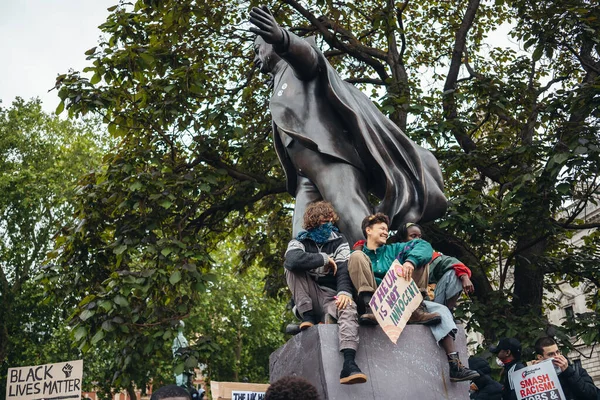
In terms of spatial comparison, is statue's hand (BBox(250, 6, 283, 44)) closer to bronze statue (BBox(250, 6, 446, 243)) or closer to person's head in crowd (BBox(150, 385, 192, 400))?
bronze statue (BBox(250, 6, 446, 243))

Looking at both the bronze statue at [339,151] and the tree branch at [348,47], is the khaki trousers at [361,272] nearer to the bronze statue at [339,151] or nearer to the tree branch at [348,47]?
the bronze statue at [339,151]

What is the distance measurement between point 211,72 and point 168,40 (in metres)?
1.40

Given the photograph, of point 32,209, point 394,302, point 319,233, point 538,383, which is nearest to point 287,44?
point 319,233

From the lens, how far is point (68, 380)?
309 inches

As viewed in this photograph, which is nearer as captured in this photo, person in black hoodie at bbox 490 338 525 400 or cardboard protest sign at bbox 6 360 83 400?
person in black hoodie at bbox 490 338 525 400

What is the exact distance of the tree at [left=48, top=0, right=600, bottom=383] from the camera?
10.6 m

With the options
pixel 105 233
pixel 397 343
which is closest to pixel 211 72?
pixel 105 233

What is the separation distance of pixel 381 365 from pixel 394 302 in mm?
418

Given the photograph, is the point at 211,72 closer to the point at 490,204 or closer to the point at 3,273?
the point at 490,204

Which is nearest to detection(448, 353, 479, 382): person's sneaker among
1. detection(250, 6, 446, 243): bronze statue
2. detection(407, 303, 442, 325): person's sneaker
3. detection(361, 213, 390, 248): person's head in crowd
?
detection(407, 303, 442, 325): person's sneaker

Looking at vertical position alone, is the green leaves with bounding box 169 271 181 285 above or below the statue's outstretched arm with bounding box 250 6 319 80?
below

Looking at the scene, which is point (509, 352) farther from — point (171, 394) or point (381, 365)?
point (171, 394)

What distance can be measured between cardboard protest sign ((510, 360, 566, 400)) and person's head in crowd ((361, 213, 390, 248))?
1669 millimetres

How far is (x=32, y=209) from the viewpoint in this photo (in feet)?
94.9
